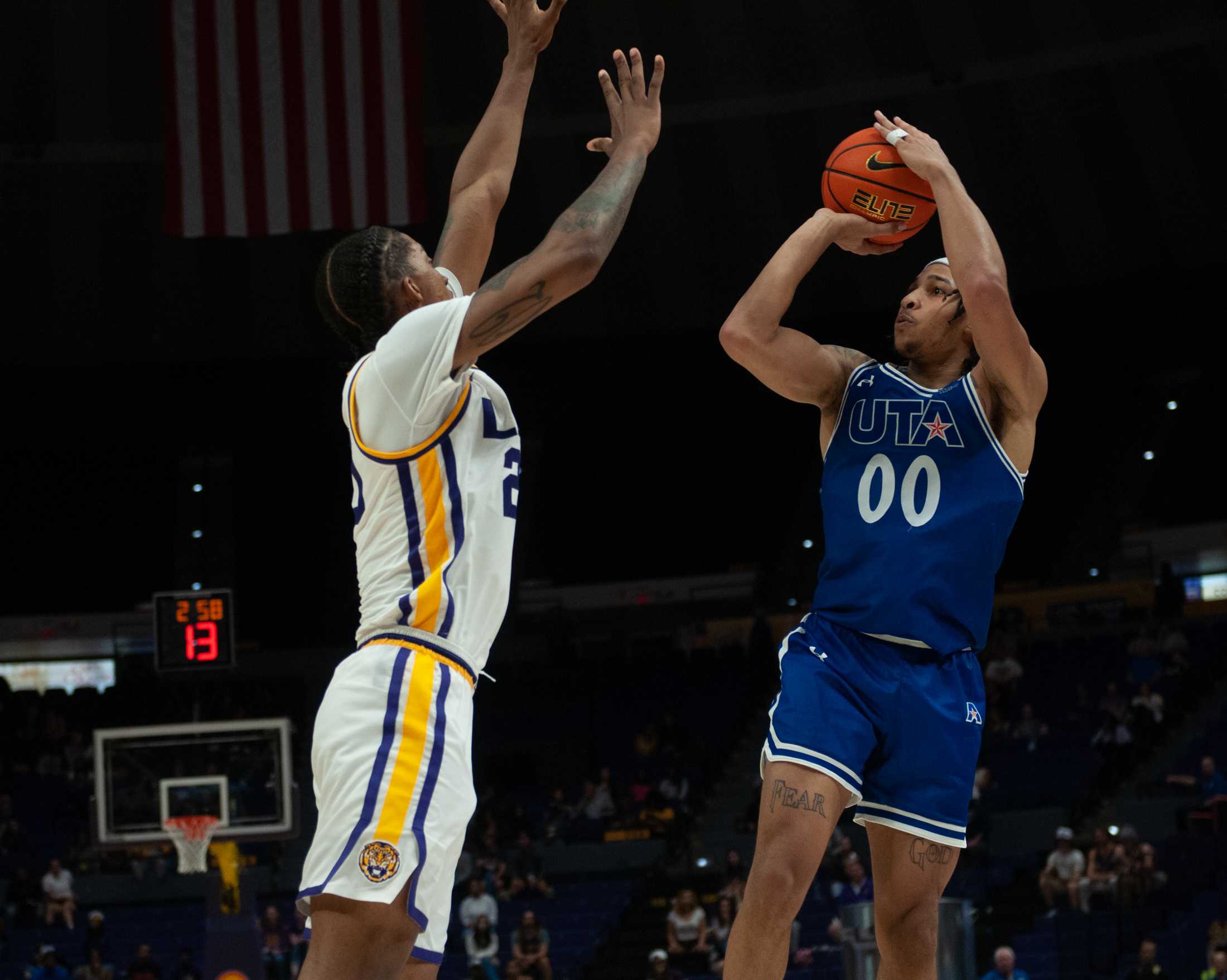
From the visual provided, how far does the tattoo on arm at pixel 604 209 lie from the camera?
3.75 m

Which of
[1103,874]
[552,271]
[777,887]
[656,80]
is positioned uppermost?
[656,80]

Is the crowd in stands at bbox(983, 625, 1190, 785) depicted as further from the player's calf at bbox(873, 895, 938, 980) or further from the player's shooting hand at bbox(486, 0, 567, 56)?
the player's shooting hand at bbox(486, 0, 567, 56)

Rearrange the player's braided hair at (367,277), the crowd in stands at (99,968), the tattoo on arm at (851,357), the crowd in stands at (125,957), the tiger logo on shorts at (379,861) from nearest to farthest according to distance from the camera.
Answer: the tiger logo on shorts at (379,861) → the player's braided hair at (367,277) → the tattoo on arm at (851,357) → the crowd in stands at (99,968) → the crowd in stands at (125,957)

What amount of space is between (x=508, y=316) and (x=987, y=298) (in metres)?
1.64

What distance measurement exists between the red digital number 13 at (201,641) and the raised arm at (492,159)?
34.2 feet

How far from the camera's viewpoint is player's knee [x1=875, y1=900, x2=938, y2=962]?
454cm

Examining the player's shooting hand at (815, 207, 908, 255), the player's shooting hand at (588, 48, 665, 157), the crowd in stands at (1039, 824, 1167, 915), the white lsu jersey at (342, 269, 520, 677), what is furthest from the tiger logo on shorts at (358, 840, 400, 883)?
the crowd in stands at (1039, 824, 1167, 915)

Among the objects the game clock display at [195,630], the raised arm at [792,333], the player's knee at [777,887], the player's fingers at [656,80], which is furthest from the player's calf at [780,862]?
the game clock display at [195,630]

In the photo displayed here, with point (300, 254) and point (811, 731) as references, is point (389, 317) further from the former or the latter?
point (300, 254)

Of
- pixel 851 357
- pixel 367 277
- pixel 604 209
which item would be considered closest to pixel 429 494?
pixel 367 277

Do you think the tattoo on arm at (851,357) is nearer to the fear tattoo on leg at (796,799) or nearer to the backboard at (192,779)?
the fear tattoo on leg at (796,799)

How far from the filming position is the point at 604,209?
3805mm

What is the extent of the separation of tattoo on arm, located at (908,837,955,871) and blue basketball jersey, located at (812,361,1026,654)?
0.55 meters

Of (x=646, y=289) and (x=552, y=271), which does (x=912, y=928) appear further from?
(x=646, y=289)
